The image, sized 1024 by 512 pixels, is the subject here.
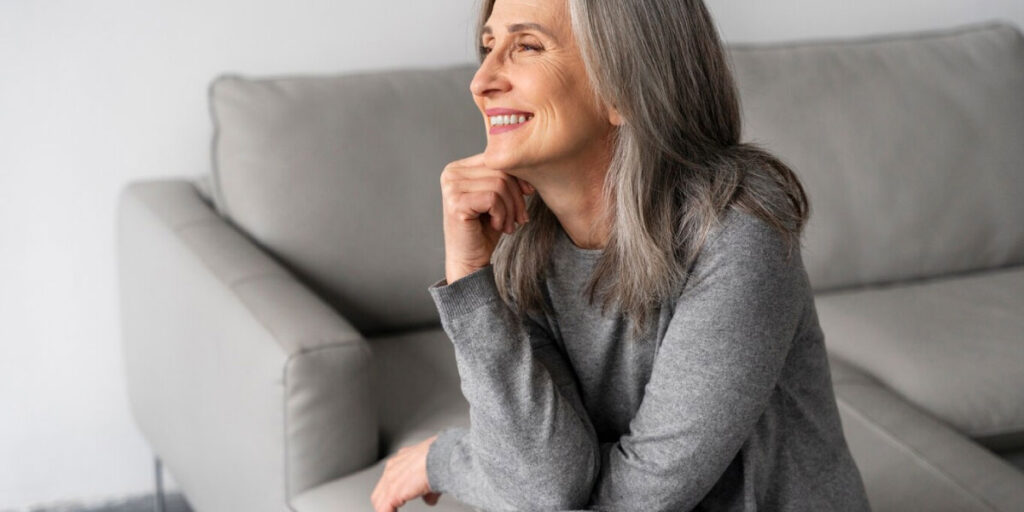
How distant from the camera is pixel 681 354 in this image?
1142 millimetres

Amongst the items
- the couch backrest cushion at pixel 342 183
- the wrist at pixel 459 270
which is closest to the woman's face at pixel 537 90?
the wrist at pixel 459 270

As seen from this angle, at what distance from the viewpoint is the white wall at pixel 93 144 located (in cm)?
213

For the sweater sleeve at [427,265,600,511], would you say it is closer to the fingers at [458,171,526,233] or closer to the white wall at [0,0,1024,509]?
the fingers at [458,171,526,233]

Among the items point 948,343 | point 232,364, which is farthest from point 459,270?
point 948,343

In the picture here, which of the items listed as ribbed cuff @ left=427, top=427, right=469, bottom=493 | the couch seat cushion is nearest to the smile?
ribbed cuff @ left=427, top=427, right=469, bottom=493

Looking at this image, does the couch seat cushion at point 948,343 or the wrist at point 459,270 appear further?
the couch seat cushion at point 948,343

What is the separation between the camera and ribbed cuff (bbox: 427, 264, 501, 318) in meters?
1.19

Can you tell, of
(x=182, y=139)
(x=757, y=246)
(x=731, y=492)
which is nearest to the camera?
(x=757, y=246)

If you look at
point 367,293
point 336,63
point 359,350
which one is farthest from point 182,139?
point 359,350

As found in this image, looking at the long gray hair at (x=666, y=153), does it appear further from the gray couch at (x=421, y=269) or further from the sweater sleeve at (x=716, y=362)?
the gray couch at (x=421, y=269)

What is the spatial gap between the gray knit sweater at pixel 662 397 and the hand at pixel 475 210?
0.03m

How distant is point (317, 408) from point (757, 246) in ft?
2.15

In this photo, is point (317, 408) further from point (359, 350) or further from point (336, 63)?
point (336, 63)

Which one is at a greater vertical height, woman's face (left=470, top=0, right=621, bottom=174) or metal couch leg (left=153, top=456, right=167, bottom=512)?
woman's face (left=470, top=0, right=621, bottom=174)
